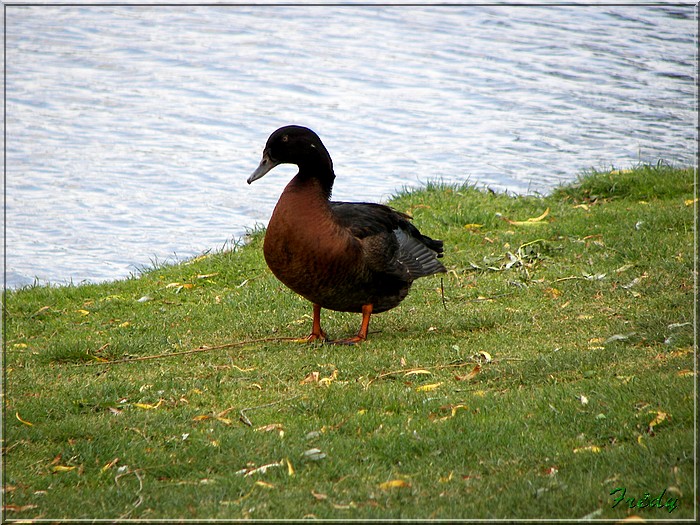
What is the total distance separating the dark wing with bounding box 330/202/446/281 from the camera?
6.56 m

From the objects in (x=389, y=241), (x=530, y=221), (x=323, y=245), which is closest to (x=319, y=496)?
(x=323, y=245)

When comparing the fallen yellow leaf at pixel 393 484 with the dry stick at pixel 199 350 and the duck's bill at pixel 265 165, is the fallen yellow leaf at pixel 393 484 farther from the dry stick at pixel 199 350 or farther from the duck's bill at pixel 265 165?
the duck's bill at pixel 265 165

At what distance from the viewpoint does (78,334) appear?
282 inches

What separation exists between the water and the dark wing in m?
3.93

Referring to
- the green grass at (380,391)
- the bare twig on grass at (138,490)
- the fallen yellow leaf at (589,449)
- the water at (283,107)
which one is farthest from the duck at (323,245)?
the water at (283,107)

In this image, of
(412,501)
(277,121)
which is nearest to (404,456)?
(412,501)

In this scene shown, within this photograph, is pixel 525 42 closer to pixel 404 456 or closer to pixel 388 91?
pixel 388 91

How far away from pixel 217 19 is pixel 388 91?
248 inches

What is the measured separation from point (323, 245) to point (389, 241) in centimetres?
78

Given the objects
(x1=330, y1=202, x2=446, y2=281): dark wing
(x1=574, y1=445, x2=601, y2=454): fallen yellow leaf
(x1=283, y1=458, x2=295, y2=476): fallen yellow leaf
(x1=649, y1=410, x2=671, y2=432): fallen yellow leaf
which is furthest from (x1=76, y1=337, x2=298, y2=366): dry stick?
(x1=649, y1=410, x2=671, y2=432): fallen yellow leaf

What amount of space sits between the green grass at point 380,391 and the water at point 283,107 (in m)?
2.92

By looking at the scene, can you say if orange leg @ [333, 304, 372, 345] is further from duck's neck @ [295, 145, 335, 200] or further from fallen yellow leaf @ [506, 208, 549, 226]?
fallen yellow leaf @ [506, 208, 549, 226]

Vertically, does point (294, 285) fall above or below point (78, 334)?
above

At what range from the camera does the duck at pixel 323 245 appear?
242 inches
